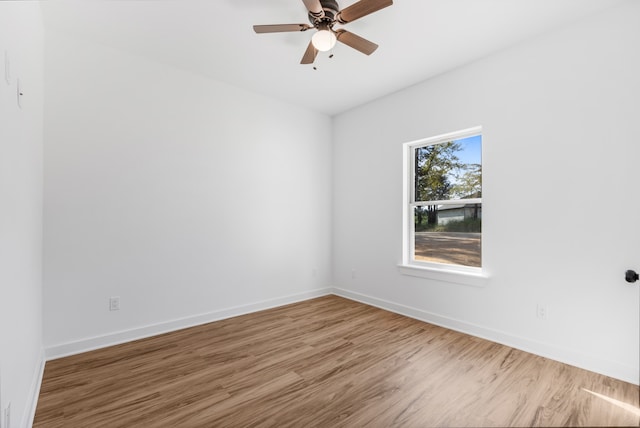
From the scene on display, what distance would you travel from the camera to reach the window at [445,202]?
305 cm

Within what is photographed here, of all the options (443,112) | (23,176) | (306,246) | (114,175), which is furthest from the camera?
(306,246)

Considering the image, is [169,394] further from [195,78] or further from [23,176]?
[195,78]

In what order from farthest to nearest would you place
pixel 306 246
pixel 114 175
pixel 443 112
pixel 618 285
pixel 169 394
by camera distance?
pixel 306 246, pixel 443 112, pixel 114 175, pixel 618 285, pixel 169 394

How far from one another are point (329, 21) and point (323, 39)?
146 millimetres

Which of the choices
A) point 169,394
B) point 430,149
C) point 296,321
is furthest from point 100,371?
point 430,149

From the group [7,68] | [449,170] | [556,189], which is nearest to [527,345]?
[556,189]

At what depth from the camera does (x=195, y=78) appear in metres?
3.25

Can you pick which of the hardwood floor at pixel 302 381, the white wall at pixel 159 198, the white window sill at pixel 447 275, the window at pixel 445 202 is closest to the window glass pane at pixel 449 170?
the window at pixel 445 202

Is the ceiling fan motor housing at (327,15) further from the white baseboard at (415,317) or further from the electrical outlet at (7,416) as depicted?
the white baseboard at (415,317)

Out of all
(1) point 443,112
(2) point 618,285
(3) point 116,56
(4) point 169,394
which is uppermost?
(3) point 116,56

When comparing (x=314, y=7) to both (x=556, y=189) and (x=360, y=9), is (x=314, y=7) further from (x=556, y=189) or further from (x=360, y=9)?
(x=556, y=189)

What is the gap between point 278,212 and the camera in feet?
12.9

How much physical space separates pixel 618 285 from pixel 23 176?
12.7ft

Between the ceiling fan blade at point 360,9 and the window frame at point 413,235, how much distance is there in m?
1.58
